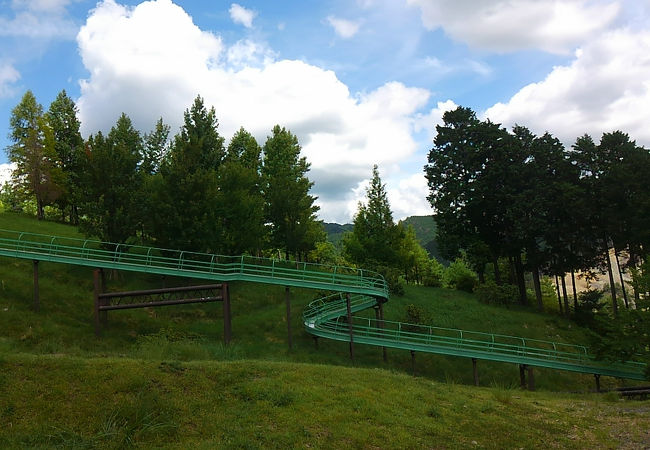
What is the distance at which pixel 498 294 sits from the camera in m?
42.1

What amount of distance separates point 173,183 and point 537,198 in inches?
1310

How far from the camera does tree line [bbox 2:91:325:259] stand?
1206 inches

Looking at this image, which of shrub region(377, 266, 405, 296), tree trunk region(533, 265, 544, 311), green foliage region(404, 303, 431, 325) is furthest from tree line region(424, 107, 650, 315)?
green foliage region(404, 303, 431, 325)

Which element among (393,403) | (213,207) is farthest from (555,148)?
(393,403)

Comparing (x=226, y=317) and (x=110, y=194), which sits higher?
(x=110, y=194)

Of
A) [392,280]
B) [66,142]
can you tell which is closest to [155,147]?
[66,142]

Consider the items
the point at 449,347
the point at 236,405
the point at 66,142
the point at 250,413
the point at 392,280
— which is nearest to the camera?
the point at 250,413

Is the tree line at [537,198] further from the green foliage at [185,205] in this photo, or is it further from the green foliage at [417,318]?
the green foliage at [185,205]

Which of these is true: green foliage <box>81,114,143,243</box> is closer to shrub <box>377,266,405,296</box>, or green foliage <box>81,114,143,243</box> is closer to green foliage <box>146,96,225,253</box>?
green foliage <box>146,96,225,253</box>

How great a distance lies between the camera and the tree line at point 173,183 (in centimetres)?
3064

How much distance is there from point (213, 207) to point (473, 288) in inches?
1187

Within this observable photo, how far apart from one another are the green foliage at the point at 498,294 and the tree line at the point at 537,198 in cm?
312

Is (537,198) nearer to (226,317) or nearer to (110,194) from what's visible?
(226,317)

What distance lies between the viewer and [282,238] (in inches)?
1663
